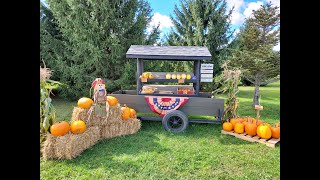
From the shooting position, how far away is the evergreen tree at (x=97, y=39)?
27.5 feet

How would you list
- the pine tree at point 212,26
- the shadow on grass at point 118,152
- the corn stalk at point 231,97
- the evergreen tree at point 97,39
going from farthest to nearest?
the pine tree at point 212,26 → the evergreen tree at point 97,39 → the corn stalk at point 231,97 → the shadow on grass at point 118,152

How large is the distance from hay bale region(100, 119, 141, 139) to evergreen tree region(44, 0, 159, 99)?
4041mm

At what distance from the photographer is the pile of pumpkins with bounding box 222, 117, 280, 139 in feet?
14.4

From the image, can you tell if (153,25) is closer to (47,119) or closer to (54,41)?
(54,41)

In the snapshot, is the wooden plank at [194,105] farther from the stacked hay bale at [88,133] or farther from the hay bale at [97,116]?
the hay bale at [97,116]

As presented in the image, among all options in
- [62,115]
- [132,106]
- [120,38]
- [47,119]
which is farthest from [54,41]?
[47,119]

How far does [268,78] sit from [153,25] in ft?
15.7

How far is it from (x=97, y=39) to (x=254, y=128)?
623cm

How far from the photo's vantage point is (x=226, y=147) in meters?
4.09

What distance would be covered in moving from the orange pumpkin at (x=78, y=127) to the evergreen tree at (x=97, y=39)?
481 centimetres

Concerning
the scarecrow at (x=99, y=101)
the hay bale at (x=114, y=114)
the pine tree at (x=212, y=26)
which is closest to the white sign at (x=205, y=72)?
the hay bale at (x=114, y=114)

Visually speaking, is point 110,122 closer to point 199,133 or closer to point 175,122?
point 175,122
